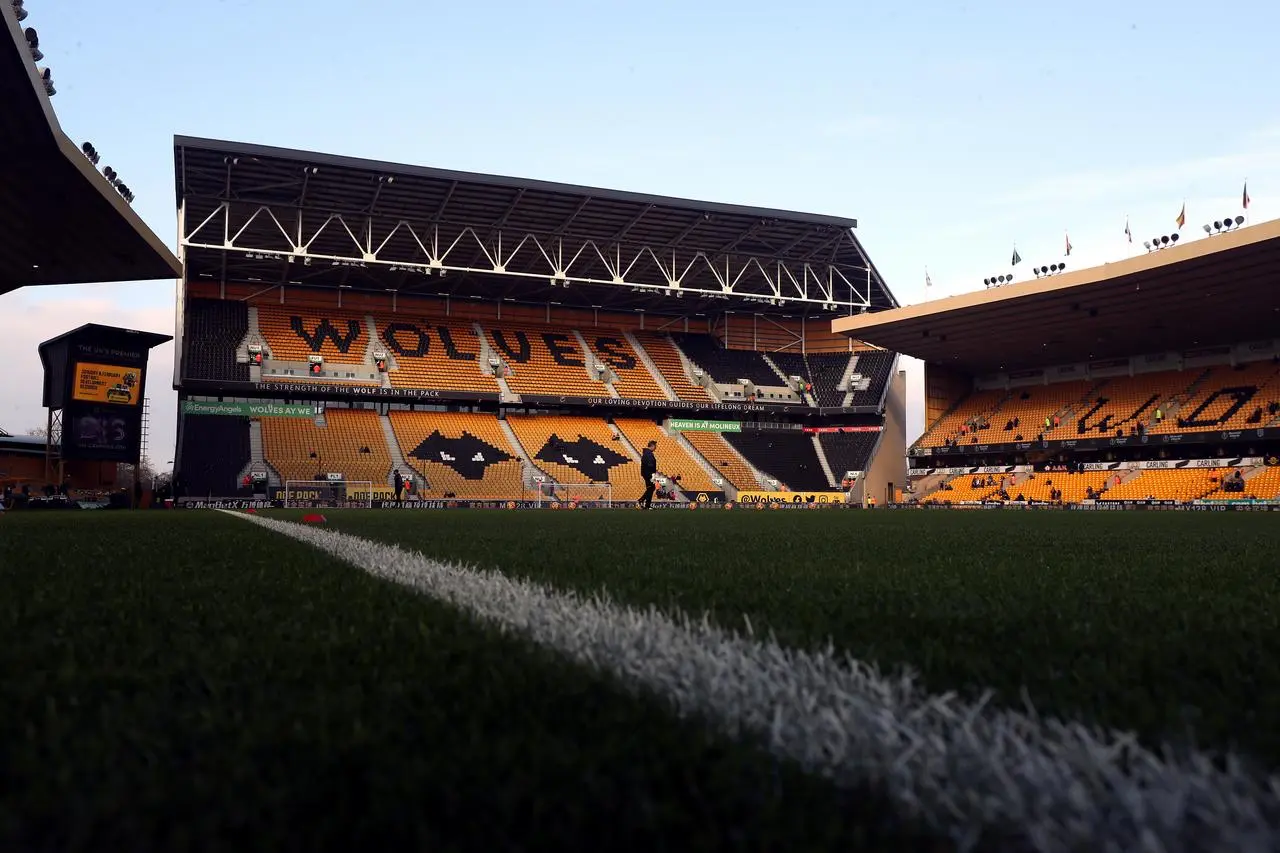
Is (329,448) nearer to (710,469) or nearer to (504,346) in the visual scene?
(504,346)

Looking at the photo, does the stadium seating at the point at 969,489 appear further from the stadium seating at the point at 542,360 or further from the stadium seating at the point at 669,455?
the stadium seating at the point at 542,360

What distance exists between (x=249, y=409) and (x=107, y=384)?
9.98 meters

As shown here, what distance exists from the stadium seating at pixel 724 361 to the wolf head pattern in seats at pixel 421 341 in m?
10.0

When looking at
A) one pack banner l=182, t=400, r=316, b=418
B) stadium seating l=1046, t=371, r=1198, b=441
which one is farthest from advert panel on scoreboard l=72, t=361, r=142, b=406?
stadium seating l=1046, t=371, r=1198, b=441

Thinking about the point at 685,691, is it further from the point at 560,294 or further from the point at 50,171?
the point at 560,294

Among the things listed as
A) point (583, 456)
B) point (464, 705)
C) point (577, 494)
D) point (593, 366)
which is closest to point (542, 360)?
point (593, 366)

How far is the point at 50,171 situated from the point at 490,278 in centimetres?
2324

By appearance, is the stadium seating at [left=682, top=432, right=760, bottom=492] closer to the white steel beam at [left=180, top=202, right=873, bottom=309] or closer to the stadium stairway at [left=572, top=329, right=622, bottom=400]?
the stadium stairway at [left=572, top=329, right=622, bottom=400]

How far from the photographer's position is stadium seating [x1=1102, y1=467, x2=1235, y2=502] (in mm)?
28972

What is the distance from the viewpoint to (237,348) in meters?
32.5

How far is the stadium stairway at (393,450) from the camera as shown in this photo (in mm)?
30141

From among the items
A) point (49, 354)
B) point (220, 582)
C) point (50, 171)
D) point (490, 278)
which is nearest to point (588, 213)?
point (490, 278)

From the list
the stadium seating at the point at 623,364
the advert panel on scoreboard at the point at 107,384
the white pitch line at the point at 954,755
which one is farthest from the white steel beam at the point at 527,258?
the white pitch line at the point at 954,755

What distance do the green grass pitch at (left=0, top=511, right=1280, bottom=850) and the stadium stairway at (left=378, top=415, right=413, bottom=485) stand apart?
2735cm
